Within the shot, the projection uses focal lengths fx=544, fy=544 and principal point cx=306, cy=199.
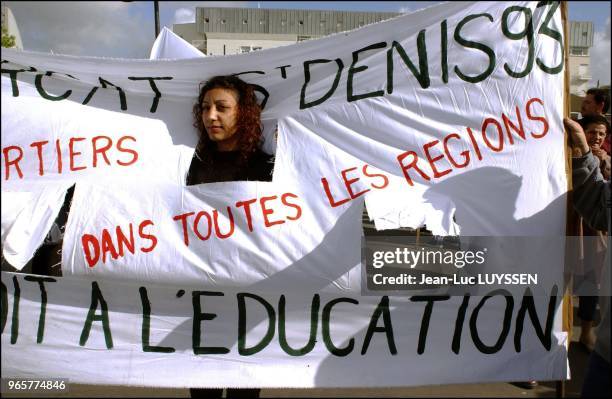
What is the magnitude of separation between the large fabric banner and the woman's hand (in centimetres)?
6

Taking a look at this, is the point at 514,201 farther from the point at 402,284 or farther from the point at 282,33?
the point at 282,33

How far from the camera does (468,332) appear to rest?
2471mm

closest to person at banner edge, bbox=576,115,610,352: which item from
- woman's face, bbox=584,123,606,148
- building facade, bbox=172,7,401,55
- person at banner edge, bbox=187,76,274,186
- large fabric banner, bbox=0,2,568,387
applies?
woman's face, bbox=584,123,606,148

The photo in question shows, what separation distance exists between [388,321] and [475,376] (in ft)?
1.53

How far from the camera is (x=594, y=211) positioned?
222 cm

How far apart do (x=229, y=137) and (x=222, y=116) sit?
0.34 ft

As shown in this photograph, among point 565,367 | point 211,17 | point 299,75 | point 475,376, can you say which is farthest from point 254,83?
point 211,17

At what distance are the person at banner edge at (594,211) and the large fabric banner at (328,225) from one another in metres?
0.09

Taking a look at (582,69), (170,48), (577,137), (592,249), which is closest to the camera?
(577,137)

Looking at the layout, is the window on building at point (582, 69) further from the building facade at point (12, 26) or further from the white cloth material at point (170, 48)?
the white cloth material at point (170, 48)

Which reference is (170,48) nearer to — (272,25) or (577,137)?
(577,137)

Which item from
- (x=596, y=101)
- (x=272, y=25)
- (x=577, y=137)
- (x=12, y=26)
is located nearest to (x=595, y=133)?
(x=596, y=101)

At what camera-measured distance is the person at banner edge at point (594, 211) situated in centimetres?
177

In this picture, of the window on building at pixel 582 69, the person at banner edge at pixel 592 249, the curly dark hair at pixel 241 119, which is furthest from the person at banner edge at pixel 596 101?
the window on building at pixel 582 69
